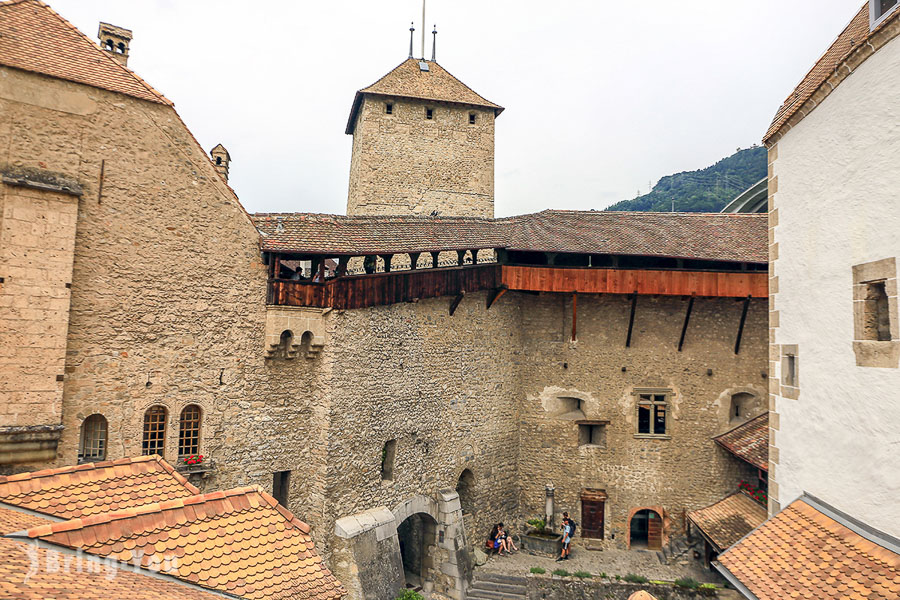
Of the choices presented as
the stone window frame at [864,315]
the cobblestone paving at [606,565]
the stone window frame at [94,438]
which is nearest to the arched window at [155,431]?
the stone window frame at [94,438]

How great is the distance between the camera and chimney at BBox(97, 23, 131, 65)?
10055 mm

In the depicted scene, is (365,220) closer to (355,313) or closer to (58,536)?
(355,313)

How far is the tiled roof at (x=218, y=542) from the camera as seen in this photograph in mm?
4789

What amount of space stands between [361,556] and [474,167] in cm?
1295

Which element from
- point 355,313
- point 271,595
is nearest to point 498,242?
point 355,313

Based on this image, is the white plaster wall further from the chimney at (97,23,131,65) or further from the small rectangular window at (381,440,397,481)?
the chimney at (97,23,131,65)

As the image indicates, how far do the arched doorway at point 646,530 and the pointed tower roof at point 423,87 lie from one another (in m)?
13.1

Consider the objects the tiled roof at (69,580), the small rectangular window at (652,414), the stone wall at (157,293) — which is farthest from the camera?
the small rectangular window at (652,414)

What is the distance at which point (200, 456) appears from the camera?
896 cm

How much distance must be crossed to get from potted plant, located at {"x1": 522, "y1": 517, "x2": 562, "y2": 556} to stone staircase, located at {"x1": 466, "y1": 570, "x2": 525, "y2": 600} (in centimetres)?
174

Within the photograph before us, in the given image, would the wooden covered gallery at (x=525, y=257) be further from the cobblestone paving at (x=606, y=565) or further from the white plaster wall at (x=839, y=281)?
the white plaster wall at (x=839, y=281)

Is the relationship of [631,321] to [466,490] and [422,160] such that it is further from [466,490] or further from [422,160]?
[422,160]

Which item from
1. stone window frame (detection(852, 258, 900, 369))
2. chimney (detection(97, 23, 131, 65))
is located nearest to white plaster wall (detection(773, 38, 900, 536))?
stone window frame (detection(852, 258, 900, 369))

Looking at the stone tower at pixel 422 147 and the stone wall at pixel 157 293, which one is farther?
the stone tower at pixel 422 147
